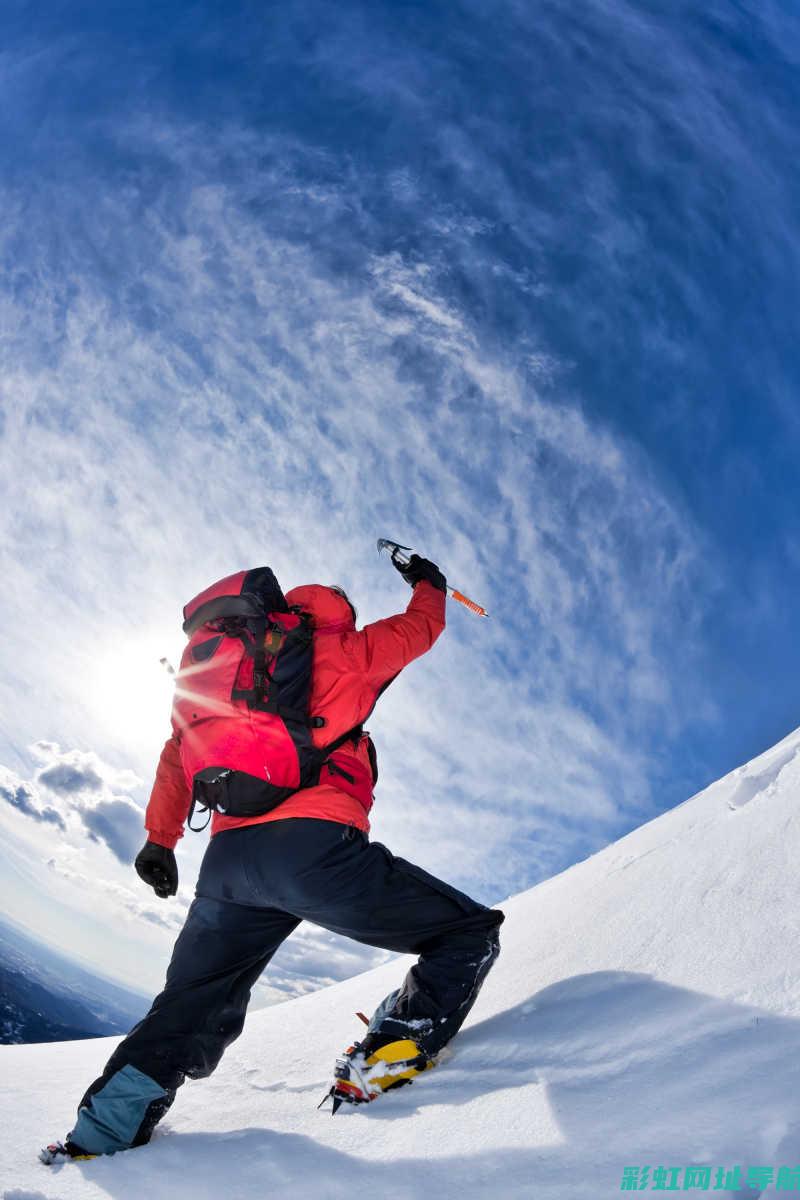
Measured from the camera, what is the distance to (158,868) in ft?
12.0

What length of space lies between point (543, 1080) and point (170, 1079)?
4.88ft

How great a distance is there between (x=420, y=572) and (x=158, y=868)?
221cm

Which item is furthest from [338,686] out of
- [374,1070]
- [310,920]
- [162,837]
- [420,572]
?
[374,1070]

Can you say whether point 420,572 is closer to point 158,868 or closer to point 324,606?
point 324,606

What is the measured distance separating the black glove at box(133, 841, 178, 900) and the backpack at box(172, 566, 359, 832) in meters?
0.66

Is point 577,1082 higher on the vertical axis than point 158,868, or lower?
higher

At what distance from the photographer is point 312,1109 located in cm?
272

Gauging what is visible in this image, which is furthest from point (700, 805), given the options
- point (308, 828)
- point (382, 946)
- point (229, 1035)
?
point (229, 1035)

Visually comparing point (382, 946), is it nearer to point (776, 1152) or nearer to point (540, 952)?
point (540, 952)

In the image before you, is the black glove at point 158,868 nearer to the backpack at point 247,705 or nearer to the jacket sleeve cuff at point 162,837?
the jacket sleeve cuff at point 162,837

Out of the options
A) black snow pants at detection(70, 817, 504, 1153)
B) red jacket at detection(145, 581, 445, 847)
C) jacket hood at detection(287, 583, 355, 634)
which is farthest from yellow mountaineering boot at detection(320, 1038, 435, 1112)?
jacket hood at detection(287, 583, 355, 634)

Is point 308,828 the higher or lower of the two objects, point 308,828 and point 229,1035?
the higher

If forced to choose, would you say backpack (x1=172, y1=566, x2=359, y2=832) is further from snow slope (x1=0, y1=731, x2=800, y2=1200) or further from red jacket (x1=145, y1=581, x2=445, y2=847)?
snow slope (x1=0, y1=731, x2=800, y2=1200)

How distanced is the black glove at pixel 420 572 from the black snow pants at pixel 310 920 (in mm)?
1555
